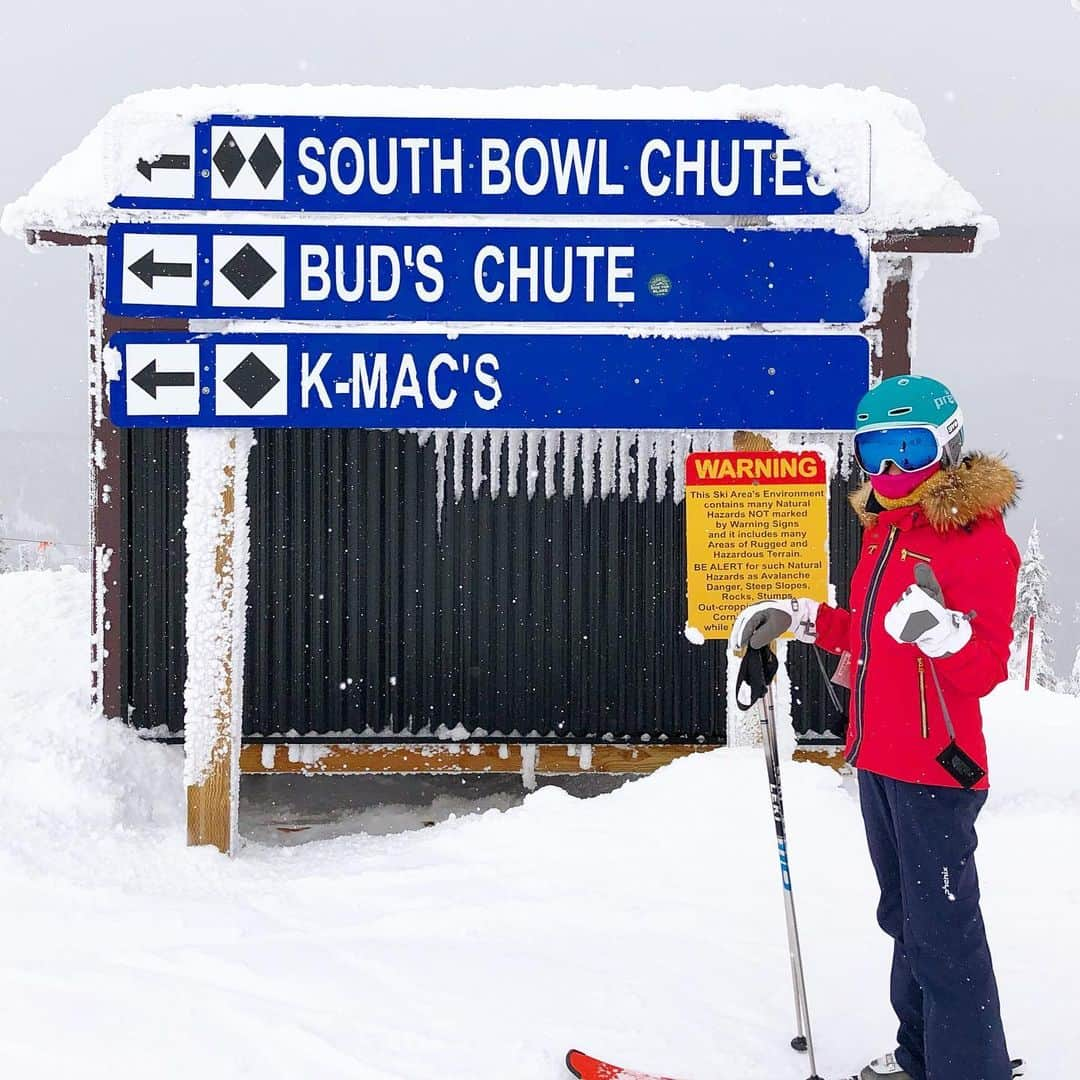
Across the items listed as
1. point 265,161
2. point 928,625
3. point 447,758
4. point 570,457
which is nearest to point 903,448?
point 928,625

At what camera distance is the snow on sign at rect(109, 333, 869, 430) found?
443 cm

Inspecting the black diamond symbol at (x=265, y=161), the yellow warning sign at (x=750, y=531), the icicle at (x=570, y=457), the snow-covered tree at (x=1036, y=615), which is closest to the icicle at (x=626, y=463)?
the icicle at (x=570, y=457)

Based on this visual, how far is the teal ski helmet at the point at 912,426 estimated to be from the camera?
2.50 meters

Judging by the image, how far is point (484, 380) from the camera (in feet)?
14.7

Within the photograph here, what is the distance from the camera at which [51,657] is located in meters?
6.87

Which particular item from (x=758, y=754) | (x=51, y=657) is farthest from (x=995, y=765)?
(x=51, y=657)

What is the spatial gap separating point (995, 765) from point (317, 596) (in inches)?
184

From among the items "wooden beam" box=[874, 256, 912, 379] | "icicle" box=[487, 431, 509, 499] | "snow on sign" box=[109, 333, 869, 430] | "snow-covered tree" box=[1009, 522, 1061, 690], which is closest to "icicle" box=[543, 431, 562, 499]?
"icicle" box=[487, 431, 509, 499]

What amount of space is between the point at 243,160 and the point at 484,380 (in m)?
1.59

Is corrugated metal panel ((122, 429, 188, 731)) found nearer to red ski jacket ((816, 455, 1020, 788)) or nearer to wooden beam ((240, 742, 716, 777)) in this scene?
wooden beam ((240, 742, 716, 777))

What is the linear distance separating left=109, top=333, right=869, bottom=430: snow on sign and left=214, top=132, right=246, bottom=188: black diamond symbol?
0.78 metres

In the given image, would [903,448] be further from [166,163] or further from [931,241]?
[166,163]

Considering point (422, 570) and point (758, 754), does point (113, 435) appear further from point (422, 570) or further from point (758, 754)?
point (758, 754)

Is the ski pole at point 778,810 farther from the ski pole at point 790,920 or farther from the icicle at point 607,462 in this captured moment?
the icicle at point 607,462
